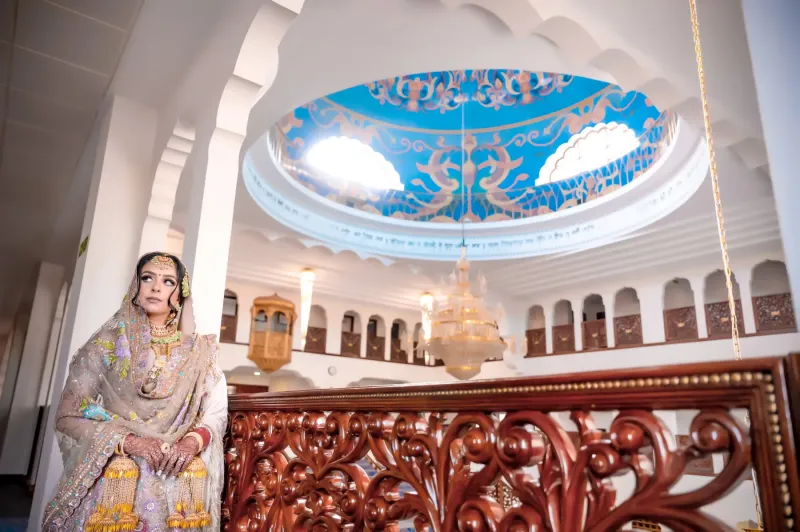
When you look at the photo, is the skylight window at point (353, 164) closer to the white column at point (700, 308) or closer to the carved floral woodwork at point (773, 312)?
the white column at point (700, 308)

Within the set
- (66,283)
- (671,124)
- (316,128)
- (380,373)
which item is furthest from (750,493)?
(66,283)

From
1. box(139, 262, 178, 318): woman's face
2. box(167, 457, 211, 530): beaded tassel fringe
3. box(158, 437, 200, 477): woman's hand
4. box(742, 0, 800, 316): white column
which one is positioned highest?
box(742, 0, 800, 316): white column

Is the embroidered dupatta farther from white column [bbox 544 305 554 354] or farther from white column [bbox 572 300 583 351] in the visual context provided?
white column [bbox 544 305 554 354]

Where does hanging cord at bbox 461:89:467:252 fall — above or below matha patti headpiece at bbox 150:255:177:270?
above

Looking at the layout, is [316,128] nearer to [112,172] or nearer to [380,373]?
[112,172]

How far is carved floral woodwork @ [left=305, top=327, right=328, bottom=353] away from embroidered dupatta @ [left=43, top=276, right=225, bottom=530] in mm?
11638

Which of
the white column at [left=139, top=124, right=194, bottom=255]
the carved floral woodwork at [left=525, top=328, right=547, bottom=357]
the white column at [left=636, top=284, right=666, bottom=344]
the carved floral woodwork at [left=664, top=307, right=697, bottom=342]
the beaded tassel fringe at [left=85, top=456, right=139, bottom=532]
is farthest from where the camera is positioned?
the carved floral woodwork at [left=525, top=328, right=547, bottom=357]

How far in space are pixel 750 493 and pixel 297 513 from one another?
9.57 m

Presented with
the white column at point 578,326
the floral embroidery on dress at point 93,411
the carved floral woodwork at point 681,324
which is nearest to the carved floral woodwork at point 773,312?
the carved floral woodwork at point 681,324

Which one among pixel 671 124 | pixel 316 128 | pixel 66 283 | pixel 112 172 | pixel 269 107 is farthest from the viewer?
pixel 316 128

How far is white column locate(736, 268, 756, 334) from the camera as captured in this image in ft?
32.2

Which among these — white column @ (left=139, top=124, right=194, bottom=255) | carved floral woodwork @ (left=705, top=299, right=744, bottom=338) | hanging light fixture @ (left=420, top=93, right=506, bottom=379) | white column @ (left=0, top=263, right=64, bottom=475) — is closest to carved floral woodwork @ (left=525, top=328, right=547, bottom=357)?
carved floral woodwork @ (left=705, top=299, right=744, bottom=338)

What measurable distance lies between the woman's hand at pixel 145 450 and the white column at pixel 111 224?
7.79 ft

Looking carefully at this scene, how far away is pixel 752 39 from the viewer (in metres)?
1.93
